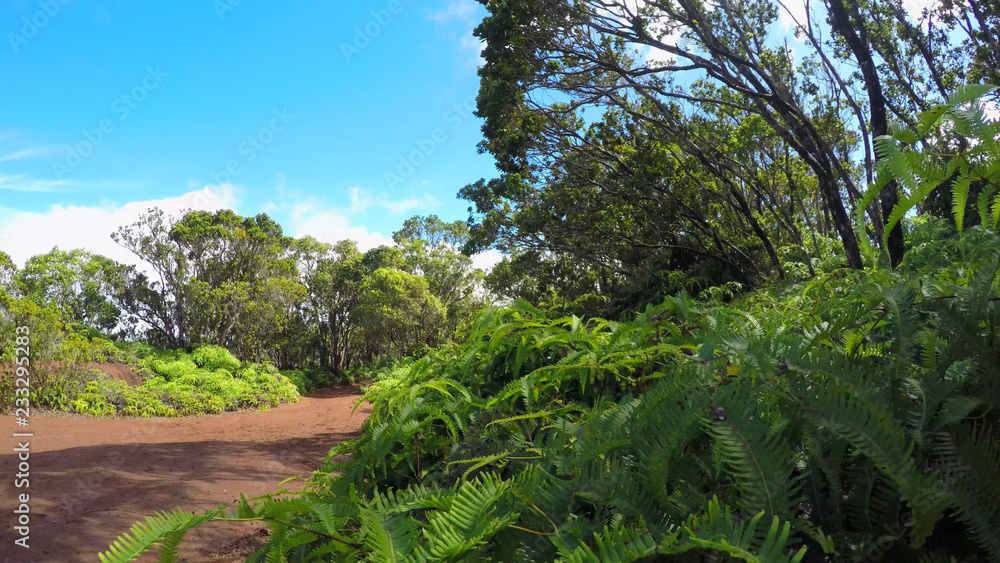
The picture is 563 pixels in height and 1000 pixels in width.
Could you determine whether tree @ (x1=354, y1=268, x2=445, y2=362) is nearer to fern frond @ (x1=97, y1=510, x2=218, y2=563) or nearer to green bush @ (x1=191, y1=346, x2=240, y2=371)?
green bush @ (x1=191, y1=346, x2=240, y2=371)

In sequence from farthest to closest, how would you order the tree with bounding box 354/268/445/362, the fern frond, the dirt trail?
1. the tree with bounding box 354/268/445/362
2. the dirt trail
3. the fern frond

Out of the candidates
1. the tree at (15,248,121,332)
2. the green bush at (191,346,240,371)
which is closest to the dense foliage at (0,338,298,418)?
the green bush at (191,346,240,371)

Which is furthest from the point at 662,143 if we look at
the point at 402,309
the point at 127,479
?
the point at 402,309

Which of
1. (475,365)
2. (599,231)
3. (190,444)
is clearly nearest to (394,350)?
(599,231)

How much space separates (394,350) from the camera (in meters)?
28.0

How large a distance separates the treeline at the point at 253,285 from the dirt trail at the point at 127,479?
1242cm

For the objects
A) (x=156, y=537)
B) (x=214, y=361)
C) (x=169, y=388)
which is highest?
(x=214, y=361)

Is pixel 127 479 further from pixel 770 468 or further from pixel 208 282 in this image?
pixel 208 282

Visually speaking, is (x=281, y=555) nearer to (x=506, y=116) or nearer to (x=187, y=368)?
(x=506, y=116)

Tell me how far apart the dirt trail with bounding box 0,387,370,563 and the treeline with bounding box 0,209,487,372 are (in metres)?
12.4

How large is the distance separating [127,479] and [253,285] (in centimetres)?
1946

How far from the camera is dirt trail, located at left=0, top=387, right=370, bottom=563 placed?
3145 mm

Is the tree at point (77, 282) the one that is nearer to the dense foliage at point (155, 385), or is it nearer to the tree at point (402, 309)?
the dense foliage at point (155, 385)

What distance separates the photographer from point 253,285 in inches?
894
